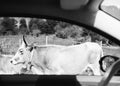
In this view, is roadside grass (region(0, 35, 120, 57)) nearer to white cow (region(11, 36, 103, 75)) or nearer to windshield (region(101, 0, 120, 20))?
white cow (region(11, 36, 103, 75))

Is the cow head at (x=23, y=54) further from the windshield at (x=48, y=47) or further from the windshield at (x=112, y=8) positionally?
the windshield at (x=112, y=8)

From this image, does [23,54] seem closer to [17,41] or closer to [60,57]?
[17,41]

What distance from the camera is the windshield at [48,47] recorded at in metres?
2.21

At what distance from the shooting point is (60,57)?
8.50ft

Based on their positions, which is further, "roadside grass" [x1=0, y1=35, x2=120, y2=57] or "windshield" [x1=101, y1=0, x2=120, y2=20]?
"roadside grass" [x1=0, y1=35, x2=120, y2=57]

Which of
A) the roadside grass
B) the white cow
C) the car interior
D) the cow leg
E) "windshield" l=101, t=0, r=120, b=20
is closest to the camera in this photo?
"windshield" l=101, t=0, r=120, b=20

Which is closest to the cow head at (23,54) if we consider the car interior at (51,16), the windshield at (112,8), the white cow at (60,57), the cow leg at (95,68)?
the white cow at (60,57)

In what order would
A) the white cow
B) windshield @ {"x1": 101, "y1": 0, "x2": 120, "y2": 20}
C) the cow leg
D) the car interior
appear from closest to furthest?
windshield @ {"x1": 101, "y1": 0, "x2": 120, "y2": 20}
the car interior
the cow leg
the white cow

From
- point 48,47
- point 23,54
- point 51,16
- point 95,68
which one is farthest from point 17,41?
point 95,68

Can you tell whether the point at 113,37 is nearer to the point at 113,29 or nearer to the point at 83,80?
the point at 113,29

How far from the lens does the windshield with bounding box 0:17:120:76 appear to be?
221 centimetres

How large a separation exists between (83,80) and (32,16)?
0.66 m

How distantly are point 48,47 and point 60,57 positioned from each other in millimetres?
153

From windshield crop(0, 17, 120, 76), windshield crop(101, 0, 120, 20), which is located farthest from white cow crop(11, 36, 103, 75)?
windshield crop(101, 0, 120, 20)
